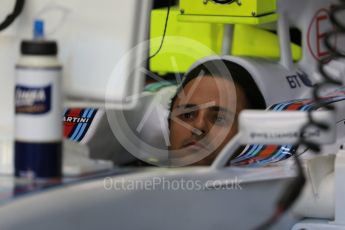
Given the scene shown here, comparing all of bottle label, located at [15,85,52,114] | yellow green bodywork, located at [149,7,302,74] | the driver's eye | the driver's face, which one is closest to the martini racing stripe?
the driver's face

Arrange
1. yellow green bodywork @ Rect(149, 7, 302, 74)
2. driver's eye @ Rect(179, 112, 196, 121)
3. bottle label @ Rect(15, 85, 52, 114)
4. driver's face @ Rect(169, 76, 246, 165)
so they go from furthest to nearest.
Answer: yellow green bodywork @ Rect(149, 7, 302, 74) → driver's eye @ Rect(179, 112, 196, 121) → driver's face @ Rect(169, 76, 246, 165) → bottle label @ Rect(15, 85, 52, 114)

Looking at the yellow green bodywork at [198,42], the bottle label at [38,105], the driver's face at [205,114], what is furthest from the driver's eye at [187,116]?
the bottle label at [38,105]

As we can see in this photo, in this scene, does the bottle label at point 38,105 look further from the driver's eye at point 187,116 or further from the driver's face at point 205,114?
the driver's eye at point 187,116

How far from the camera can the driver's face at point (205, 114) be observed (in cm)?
157

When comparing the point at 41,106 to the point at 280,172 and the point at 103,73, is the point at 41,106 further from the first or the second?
the point at 280,172

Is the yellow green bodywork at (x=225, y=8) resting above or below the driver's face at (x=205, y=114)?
above

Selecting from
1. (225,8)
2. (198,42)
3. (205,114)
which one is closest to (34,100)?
(205,114)

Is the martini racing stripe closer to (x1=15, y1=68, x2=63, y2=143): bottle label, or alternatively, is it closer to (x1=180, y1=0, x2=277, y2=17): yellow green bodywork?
(x1=180, y1=0, x2=277, y2=17): yellow green bodywork

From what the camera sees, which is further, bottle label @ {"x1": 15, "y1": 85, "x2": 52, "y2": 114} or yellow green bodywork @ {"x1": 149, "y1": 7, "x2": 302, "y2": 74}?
yellow green bodywork @ {"x1": 149, "y1": 7, "x2": 302, "y2": 74}

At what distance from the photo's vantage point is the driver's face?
1.57m

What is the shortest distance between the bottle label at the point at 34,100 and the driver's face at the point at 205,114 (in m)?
0.63

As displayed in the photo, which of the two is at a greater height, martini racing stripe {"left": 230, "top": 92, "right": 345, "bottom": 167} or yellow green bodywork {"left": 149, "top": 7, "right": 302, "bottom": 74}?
yellow green bodywork {"left": 149, "top": 7, "right": 302, "bottom": 74}

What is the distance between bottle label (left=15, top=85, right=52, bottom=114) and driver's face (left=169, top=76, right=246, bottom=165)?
628 mm

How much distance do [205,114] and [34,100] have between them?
818mm
